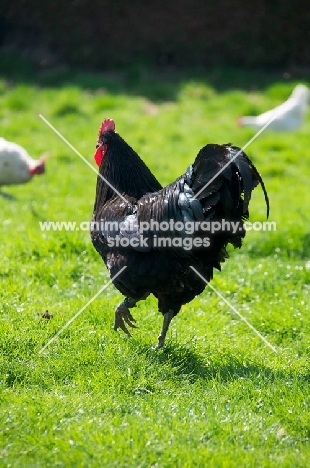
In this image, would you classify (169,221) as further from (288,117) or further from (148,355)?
(288,117)

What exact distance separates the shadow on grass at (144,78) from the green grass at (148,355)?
157 inches

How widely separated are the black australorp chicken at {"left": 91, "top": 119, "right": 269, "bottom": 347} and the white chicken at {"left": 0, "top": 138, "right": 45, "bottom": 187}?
3.00 meters

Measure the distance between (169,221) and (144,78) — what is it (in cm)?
998

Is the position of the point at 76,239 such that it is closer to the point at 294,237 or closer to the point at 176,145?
the point at 294,237

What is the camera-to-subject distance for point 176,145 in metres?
10.5

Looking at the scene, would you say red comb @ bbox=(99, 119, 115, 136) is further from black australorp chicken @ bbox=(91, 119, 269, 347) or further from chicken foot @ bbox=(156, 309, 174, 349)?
chicken foot @ bbox=(156, 309, 174, 349)

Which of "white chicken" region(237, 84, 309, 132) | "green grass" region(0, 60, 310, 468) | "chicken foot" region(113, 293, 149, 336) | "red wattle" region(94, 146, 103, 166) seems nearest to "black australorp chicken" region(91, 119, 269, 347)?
"chicken foot" region(113, 293, 149, 336)

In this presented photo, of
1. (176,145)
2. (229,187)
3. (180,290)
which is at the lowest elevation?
(176,145)

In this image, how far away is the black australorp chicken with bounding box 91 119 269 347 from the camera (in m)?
4.13

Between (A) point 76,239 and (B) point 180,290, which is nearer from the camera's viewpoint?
(B) point 180,290

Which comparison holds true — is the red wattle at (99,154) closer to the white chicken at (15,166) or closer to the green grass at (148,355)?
the green grass at (148,355)

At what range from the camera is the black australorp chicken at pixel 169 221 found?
4129mm

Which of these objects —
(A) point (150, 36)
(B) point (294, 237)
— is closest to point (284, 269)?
(B) point (294, 237)

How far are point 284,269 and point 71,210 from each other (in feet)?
8.91
